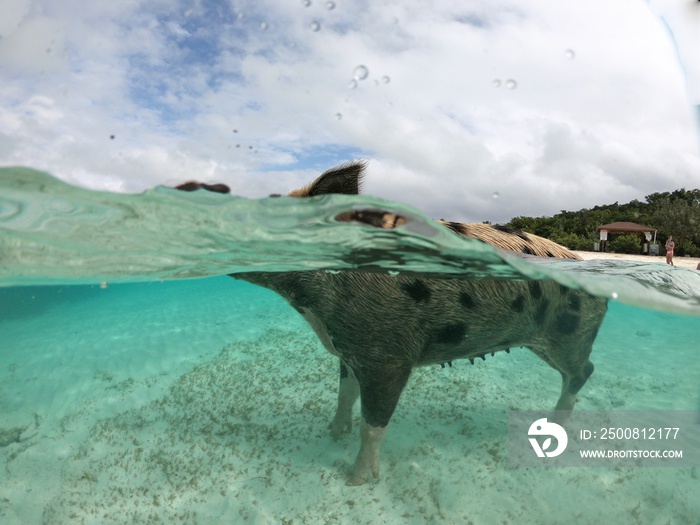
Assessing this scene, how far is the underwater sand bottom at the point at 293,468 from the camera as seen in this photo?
4453 mm

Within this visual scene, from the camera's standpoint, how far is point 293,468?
489 cm

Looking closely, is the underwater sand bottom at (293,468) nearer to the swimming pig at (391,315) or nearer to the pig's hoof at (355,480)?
the pig's hoof at (355,480)

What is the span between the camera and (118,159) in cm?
387

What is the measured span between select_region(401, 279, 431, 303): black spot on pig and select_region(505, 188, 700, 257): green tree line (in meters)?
6.22

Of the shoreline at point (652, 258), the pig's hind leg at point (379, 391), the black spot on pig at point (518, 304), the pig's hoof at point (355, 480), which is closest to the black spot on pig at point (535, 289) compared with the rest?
the black spot on pig at point (518, 304)

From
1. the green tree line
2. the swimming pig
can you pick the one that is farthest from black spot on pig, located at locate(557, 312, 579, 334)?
the green tree line

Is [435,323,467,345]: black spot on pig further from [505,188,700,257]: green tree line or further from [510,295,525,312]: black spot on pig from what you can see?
[505,188,700,257]: green tree line

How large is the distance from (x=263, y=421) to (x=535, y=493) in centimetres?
337

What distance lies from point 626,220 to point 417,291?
30.5ft

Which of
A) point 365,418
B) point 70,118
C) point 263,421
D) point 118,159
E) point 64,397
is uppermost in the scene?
point 70,118

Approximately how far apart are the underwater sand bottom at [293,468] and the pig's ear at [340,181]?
9.74ft

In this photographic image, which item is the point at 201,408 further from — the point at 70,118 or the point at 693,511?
the point at 693,511

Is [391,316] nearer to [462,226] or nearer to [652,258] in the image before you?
[462,226]

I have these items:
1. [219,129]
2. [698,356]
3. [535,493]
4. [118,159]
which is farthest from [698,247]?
[118,159]
